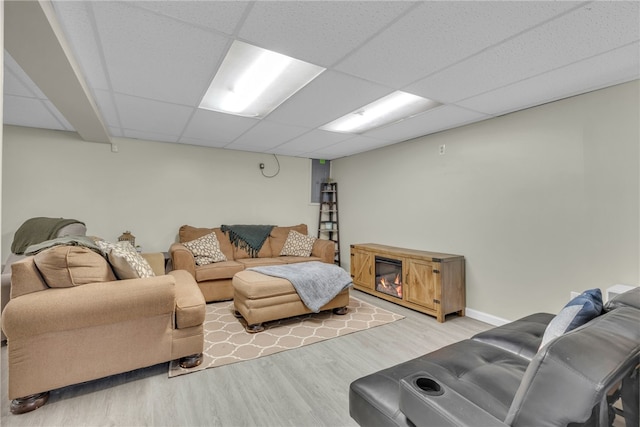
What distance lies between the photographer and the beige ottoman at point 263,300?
2838 mm

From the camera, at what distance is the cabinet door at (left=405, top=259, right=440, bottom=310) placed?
126 inches

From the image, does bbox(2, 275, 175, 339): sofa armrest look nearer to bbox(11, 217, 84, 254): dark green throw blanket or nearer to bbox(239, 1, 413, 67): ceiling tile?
bbox(11, 217, 84, 254): dark green throw blanket

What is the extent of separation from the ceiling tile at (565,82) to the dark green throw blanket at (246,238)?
3.39 m

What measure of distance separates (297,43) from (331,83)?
603mm

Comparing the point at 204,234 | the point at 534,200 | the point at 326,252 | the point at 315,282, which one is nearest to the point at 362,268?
the point at 326,252

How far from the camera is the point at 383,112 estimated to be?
3.12 metres

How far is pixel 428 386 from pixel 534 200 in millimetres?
2562

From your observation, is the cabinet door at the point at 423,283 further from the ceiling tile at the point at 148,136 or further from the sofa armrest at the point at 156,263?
the ceiling tile at the point at 148,136

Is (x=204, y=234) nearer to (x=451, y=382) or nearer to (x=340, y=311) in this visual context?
(x=340, y=311)

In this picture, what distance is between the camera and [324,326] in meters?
3.04

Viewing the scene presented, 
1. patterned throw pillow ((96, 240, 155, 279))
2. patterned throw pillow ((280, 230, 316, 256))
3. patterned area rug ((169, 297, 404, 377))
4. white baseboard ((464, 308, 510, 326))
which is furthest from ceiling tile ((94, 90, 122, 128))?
white baseboard ((464, 308, 510, 326))

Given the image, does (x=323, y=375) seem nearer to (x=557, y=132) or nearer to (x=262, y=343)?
(x=262, y=343)

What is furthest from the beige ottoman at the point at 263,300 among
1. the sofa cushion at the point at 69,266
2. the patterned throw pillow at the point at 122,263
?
the sofa cushion at the point at 69,266

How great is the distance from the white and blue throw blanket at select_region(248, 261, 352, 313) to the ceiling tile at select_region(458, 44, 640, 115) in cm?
220
